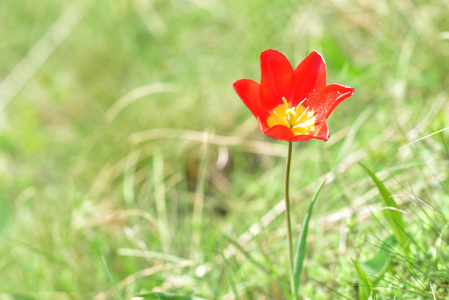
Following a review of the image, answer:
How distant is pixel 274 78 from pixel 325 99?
0.11 meters

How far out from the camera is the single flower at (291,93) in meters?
1.04

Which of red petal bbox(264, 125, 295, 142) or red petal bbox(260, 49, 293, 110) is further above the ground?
red petal bbox(260, 49, 293, 110)

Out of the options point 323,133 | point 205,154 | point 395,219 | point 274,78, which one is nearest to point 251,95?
point 274,78

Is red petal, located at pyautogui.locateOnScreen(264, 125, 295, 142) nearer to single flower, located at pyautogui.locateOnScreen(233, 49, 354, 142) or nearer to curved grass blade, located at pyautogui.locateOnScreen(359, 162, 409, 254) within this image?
single flower, located at pyautogui.locateOnScreen(233, 49, 354, 142)

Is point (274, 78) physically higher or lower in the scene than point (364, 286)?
higher

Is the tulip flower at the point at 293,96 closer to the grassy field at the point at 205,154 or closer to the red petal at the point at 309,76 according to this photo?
the red petal at the point at 309,76

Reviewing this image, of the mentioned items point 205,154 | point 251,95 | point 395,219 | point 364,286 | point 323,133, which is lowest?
point 364,286

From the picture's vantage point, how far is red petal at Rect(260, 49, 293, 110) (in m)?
1.06

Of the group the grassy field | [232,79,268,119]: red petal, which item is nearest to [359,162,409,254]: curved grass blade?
the grassy field

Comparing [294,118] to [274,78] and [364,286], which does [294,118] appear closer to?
[274,78]

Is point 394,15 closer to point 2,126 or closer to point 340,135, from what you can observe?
point 340,135

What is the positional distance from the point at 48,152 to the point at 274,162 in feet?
3.59

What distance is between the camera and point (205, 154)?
1846 mm

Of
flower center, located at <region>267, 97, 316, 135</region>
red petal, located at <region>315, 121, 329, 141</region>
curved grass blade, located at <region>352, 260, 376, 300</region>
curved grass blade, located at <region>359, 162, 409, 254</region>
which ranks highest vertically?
flower center, located at <region>267, 97, 316, 135</region>
